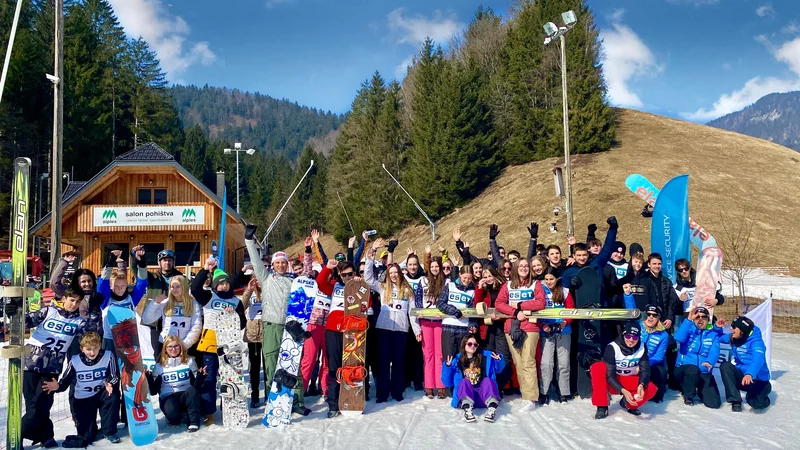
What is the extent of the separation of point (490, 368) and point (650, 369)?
72.6 inches

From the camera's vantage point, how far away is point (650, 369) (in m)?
6.81

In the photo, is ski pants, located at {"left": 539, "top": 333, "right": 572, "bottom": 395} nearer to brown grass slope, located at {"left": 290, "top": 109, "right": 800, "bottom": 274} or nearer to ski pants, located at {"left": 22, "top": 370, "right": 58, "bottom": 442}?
ski pants, located at {"left": 22, "top": 370, "right": 58, "bottom": 442}

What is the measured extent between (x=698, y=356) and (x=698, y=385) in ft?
1.18

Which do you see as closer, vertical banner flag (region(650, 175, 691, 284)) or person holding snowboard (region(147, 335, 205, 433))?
person holding snowboard (region(147, 335, 205, 433))

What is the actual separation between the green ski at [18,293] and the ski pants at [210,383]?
1.70 meters

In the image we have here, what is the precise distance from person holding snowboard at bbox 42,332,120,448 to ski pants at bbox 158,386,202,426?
0.49 meters

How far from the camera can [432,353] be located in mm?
7543

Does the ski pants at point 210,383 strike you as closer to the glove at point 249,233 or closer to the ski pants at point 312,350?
the ski pants at point 312,350

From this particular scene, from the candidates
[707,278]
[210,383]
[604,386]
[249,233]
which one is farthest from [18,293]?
[707,278]

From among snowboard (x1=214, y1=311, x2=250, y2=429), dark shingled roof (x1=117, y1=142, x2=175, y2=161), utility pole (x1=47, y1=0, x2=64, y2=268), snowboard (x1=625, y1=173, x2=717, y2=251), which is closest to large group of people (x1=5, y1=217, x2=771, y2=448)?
snowboard (x1=214, y1=311, x2=250, y2=429)

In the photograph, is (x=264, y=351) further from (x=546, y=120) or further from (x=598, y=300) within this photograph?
(x=546, y=120)

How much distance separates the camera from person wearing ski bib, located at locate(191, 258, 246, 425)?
6.38m

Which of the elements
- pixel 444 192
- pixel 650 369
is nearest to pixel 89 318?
pixel 650 369

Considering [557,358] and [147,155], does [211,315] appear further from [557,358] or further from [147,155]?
[147,155]
